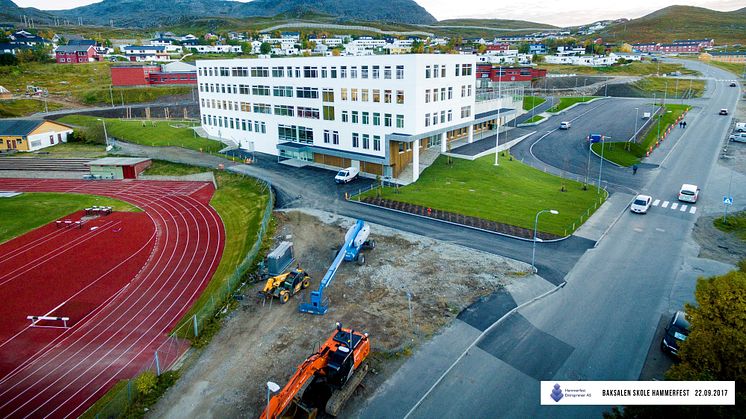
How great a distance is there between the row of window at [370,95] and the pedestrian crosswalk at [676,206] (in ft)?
85.4

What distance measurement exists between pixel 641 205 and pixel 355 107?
29.9 meters

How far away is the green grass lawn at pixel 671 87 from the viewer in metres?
101

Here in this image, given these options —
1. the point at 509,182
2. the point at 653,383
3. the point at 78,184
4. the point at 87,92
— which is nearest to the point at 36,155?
the point at 78,184

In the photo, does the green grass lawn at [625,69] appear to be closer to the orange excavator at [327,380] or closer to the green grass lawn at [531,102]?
the green grass lawn at [531,102]

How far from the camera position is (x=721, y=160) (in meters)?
54.0

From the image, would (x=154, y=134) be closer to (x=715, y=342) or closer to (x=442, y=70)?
(x=442, y=70)

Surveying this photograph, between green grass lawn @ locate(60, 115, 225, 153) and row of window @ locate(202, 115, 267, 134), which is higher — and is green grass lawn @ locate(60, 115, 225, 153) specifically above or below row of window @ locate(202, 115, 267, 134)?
below

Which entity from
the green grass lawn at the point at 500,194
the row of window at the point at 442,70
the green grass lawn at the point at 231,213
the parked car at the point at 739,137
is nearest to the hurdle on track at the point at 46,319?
the green grass lawn at the point at 231,213

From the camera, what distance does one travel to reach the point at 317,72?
176 feet

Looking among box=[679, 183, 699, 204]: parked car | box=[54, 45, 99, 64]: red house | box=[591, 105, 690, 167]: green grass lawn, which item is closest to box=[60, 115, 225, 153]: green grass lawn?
box=[591, 105, 690, 167]: green grass lawn

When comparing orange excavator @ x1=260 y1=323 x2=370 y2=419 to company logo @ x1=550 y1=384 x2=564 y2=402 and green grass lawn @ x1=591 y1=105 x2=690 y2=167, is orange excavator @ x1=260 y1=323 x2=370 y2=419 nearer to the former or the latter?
company logo @ x1=550 y1=384 x2=564 y2=402

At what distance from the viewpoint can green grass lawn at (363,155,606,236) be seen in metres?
38.1

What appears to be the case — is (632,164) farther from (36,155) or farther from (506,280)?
(36,155)

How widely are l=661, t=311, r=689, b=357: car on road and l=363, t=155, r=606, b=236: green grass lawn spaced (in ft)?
44.0
